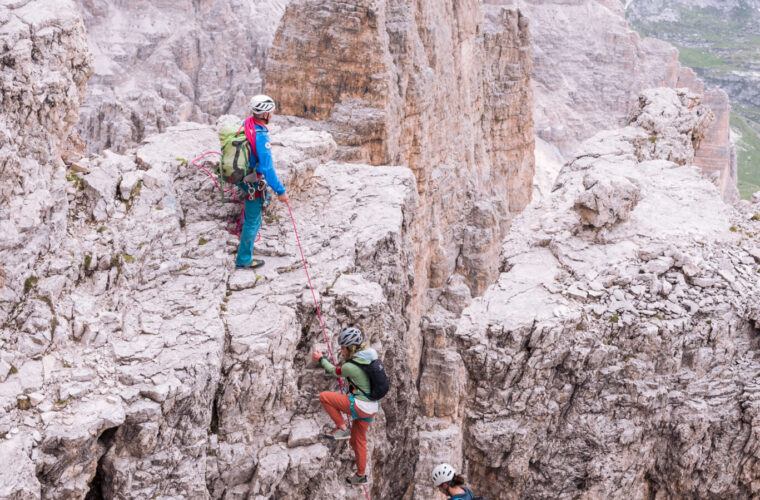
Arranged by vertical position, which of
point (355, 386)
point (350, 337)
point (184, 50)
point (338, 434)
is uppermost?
point (350, 337)

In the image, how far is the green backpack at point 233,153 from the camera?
413 inches

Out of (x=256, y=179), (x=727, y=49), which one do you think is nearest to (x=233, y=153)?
(x=256, y=179)

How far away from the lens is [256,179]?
415 inches

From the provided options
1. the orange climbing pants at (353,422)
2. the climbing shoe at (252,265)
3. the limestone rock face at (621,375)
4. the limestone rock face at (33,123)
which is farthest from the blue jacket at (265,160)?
the limestone rock face at (621,375)

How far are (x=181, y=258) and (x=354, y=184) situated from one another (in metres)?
4.31

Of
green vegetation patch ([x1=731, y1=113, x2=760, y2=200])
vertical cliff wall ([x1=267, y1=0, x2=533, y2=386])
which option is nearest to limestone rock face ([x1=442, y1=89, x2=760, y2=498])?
vertical cliff wall ([x1=267, y1=0, x2=533, y2=386])

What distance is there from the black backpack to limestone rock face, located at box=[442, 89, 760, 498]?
7.08 ft

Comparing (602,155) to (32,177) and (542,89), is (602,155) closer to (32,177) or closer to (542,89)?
(32,177)

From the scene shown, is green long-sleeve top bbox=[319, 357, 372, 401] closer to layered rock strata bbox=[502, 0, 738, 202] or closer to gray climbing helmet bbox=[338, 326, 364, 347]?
gray climbing helmet bbox=[338, 326, 364, 347]

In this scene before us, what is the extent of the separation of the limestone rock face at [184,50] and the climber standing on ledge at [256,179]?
172 ft

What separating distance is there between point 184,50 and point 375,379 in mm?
67154

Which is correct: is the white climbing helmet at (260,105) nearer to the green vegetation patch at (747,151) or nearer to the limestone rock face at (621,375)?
the limestone rock face at (621,375)

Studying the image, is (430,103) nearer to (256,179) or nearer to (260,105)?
(260,105)

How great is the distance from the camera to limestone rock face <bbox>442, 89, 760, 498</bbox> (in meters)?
11.4
